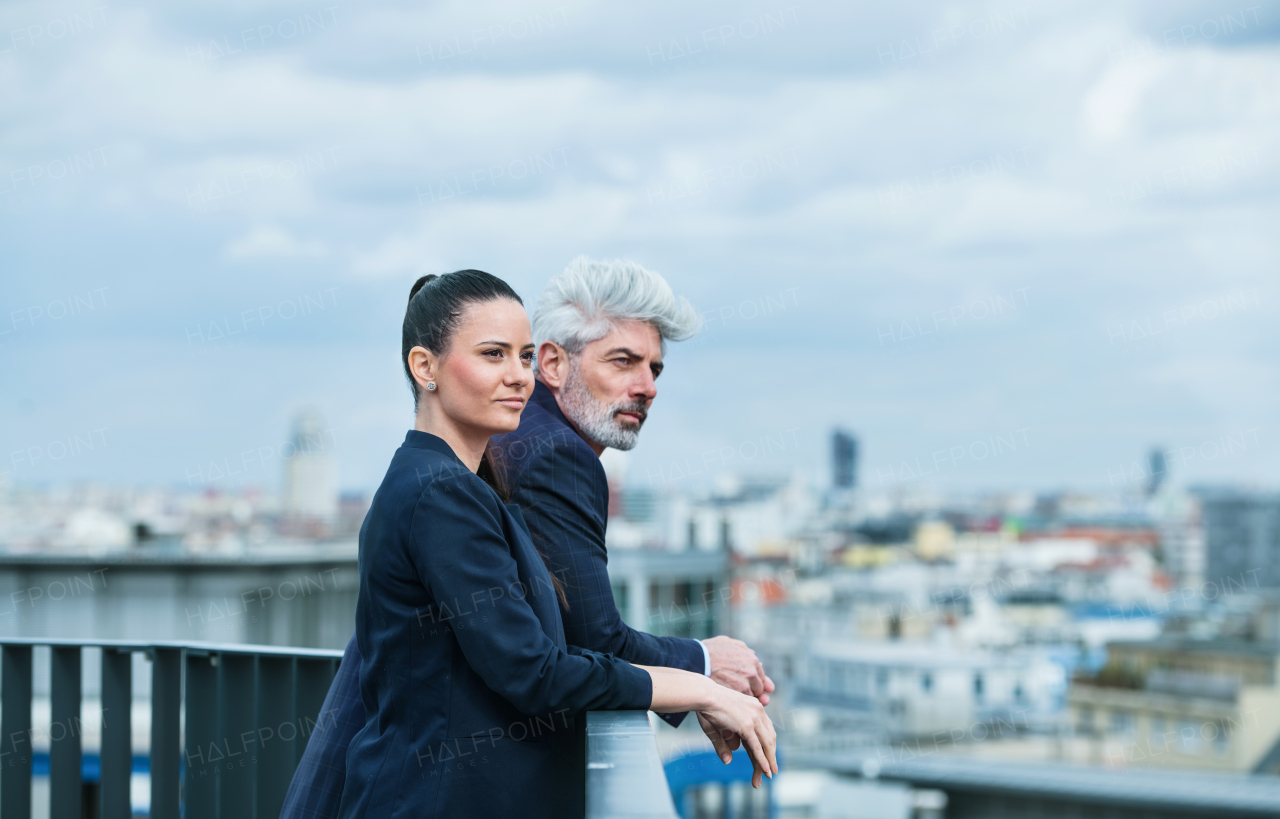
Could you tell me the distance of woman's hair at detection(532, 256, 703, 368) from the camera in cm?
178

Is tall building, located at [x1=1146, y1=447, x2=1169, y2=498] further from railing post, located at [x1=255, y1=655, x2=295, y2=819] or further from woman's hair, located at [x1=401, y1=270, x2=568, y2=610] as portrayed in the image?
woman's hair, located at [x1=401, y1=270, x2=568, y2=610]

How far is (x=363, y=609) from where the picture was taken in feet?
4.17

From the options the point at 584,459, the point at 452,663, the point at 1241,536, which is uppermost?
the point at 584,459

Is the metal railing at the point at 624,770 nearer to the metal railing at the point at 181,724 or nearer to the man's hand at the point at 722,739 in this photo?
the man's hand at the point at 722,739

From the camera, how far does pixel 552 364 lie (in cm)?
182

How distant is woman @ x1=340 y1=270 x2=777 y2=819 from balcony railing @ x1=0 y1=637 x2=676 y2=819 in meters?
0.98

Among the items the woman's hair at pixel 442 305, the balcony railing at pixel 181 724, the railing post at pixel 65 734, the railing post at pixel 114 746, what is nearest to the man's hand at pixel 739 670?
the woman's hair at pixel 442 305

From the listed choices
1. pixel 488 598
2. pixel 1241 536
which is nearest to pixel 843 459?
pixel 1241 536

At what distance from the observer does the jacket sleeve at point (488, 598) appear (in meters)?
1.19

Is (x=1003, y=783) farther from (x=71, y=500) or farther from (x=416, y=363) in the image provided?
(x=416, y=363)

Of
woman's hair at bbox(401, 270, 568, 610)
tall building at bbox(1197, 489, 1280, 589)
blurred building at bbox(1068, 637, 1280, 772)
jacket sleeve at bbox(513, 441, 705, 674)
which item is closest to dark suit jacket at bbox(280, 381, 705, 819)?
jacket sleeve at bbox(513, 441, 705, 674)

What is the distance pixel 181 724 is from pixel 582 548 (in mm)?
1416

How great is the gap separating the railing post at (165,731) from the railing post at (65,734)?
181 millimetres

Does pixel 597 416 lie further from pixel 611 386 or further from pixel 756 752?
pixel 756 752
